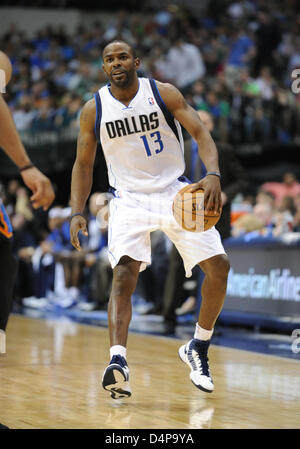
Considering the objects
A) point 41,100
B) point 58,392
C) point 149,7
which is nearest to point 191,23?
point 149,7

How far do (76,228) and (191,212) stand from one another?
691mm

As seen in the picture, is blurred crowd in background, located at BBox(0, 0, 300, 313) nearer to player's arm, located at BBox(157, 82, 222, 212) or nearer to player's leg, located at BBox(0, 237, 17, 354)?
player's arm, located at BBox(157, 82, 222, 212)

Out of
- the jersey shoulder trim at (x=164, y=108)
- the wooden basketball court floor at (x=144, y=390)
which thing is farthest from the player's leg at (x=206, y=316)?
the jersey shoulder trim at (x=164, y=108)

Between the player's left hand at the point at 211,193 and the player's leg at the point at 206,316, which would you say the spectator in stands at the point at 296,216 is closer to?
the player's leg at the point at 206,316

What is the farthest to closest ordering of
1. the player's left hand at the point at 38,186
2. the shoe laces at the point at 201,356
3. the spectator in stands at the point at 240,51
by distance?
the spectator in stands at the point at 240,51
the shoe laces at the point at 201,356
the player's left hand at the point at 38,186

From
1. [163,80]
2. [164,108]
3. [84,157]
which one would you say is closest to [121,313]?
[84,157]

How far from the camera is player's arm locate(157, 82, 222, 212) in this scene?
465 centimetres

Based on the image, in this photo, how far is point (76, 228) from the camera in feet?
16.1

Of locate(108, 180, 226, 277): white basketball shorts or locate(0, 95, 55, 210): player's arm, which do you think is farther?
locate(108, 180, 226, 277): white basketball shorts

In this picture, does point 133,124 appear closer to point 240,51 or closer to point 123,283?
point 123,283

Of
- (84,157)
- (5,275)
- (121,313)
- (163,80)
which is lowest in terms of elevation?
(121,313)

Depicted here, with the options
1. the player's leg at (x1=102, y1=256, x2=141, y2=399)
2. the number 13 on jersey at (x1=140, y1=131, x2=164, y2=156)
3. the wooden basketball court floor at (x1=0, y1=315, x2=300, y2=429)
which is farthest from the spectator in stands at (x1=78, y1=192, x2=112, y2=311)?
the player's leg at (x1=102, y1=256, x2=141, y2=399)

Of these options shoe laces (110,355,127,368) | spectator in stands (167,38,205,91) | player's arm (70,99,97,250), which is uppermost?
spectator in stands (167,38,205,91)

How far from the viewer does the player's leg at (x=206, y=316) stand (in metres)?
4.99
